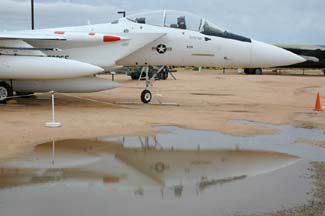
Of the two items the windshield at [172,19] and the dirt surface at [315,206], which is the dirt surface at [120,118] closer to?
the windshield at [172,19]

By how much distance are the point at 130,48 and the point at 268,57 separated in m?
4.40

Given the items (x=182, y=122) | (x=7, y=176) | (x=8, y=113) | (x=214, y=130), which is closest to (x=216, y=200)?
(x=7, y=176)

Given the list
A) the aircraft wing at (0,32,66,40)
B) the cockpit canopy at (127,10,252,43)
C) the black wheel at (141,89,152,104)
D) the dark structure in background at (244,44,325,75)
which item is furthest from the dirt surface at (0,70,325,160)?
the dark structure in background at (244,44,325,75)

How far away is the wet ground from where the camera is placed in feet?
15.9

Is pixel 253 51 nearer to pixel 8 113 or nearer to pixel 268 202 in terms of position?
pixel 8 113

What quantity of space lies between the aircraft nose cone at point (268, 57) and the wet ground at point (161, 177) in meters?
6.20

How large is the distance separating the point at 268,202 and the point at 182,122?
6.20 m

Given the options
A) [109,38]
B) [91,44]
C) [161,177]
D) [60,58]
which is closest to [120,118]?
[60,58]

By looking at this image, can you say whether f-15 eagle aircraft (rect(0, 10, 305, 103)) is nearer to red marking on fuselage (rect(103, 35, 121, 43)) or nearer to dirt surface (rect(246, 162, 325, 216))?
red marking on fuselage (rect(103, 35, 121, 43))

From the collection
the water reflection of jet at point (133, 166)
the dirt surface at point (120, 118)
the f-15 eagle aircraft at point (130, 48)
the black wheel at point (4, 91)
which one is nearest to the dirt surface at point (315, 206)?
the water reflection of jet at point (133, 166)

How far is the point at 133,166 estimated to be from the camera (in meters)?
6.60

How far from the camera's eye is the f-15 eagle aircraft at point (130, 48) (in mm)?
13387

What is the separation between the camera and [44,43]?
1392cm

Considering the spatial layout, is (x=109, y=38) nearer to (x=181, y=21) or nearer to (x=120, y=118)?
(x=181, y=21)
